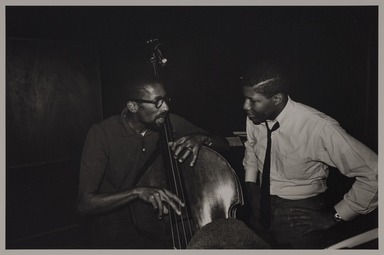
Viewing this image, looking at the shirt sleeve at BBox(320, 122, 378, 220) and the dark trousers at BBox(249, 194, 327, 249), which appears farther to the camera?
the dark trousers at BBox(249, 194, 327, 249)

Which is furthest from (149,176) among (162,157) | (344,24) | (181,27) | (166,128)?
(344,24)

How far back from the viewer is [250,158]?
84.4 inches

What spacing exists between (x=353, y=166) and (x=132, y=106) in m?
1.18

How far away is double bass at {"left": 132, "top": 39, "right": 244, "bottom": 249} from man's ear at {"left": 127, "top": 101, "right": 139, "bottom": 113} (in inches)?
8.9

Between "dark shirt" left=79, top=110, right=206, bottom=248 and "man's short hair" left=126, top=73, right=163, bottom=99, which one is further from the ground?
"man's short hair" left=126, top=73, right=163, bottom=99

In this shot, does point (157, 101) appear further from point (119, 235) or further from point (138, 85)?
point (119, 235)

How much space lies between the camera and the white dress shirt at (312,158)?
197 cm

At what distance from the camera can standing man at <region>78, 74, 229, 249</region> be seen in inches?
80.4

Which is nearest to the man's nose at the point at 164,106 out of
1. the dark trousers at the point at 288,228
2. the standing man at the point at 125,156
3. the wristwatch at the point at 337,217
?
the standing man at the point at 125,156

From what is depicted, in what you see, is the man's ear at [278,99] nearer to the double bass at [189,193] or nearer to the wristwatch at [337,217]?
the double bass at [189,193]

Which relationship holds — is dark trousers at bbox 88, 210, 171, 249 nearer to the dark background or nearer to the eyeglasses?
the dark background

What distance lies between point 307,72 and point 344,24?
332 millimetres

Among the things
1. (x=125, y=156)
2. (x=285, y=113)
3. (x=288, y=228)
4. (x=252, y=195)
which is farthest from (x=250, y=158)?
(x=125, y=156)

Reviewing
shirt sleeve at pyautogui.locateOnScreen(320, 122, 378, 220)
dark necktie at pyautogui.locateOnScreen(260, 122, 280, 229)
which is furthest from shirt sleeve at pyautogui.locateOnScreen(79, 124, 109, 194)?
shirt sleeve at pyautogui.locateOnScreen(320, 122, 378, 220)
